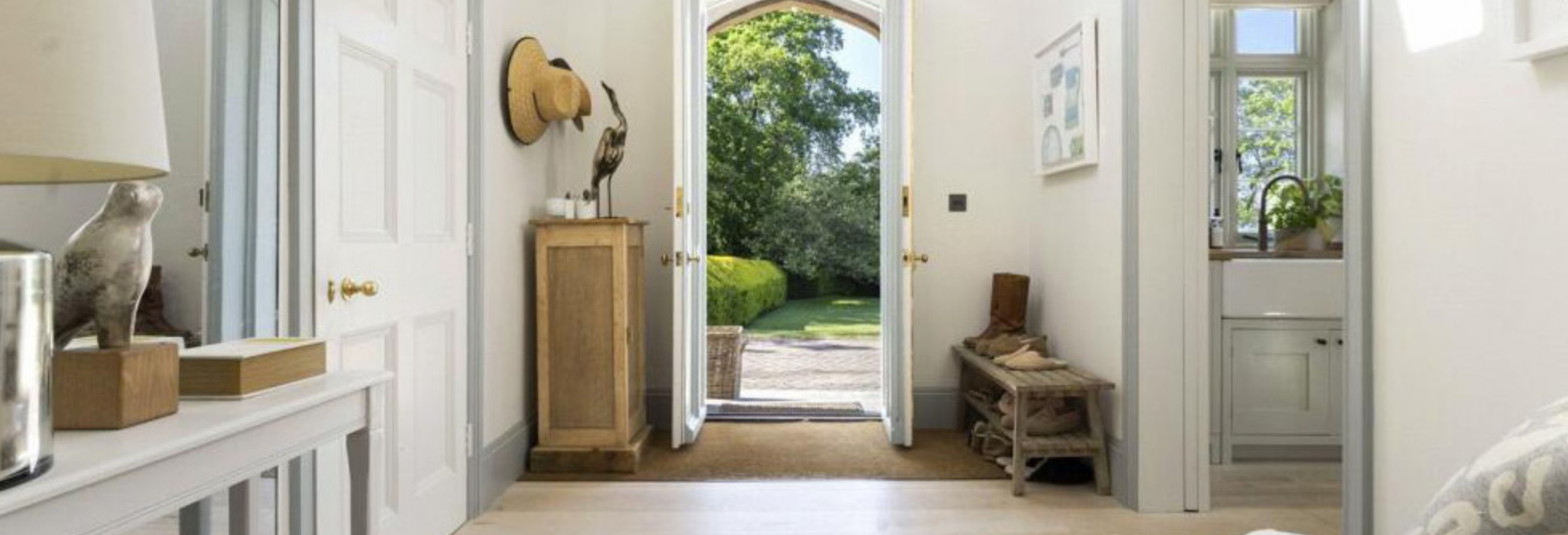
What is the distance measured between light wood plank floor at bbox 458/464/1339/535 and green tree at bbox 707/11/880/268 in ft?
25.4

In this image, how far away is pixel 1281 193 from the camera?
4516 millimetres

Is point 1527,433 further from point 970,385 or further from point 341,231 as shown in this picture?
point 970,385

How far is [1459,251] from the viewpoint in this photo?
198 cm

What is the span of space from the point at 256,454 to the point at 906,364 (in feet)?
10.9

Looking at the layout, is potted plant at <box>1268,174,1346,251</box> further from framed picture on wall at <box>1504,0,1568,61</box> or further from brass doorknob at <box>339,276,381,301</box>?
brass doorknob at <box>339,276,381,301</box>

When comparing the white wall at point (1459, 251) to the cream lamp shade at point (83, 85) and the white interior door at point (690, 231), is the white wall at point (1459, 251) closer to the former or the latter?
the cream lamp shade at point (83, 85)

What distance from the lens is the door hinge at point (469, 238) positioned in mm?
3359

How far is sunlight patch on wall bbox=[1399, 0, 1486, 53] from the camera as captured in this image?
192 centimetres

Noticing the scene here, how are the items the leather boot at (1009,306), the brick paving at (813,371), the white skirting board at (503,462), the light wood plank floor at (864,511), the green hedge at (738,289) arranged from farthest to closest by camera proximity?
the green hedge at (738,289) < the brick paving at (813,371) < the leather boot at (1009,306) < the white skirting board at (503,462) < the light wood plank floor at (864,511)

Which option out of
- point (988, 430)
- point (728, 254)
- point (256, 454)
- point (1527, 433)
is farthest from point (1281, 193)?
point (728, 254)

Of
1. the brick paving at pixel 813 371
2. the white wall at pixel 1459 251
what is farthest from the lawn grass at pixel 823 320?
the white wall at pixel 1459 251

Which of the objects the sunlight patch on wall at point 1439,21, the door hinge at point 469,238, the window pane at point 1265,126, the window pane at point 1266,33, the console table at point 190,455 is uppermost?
the window pane at point 1266,33

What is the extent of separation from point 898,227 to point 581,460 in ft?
5.28

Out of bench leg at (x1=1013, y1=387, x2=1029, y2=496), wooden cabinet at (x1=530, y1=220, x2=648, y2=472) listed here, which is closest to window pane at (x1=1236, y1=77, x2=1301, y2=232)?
bench leg at (x1=1013, y1=387, x2=1029, y2=496)
